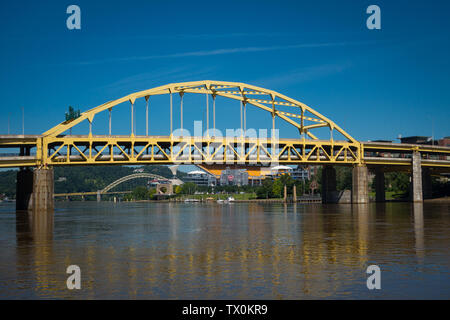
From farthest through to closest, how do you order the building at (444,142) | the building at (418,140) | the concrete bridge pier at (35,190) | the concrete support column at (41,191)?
the building at (444,142)
the building at (418,140)
the concrete bridge pier at (35,190)
the concrete support column at (41,191)

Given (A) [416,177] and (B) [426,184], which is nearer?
(A) [416,177]

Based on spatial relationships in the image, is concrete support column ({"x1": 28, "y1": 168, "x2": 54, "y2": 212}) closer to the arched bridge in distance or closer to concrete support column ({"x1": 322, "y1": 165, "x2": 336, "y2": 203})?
the arched bridge in distance

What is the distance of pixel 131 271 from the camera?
18.3 meters

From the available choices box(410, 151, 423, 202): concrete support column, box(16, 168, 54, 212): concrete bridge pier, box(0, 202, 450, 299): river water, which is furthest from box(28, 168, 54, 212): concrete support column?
box(410, 151, 423, 202): concrete support column

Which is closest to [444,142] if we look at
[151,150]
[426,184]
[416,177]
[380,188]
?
[426,184]

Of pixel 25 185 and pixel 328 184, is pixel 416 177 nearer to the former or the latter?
pixel 328 184

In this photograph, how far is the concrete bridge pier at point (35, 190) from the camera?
82812mm

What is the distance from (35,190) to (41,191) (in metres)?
1.10

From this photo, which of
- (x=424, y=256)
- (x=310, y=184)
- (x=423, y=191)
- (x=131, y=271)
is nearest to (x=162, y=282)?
(x=131, y=271)

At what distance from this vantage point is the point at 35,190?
8331 cm

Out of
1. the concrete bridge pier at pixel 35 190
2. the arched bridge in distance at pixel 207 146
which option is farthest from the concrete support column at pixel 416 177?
the concrete bridge pier at pixel 35 190

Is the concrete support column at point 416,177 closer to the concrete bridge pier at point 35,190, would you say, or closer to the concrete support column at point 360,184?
the concrete support column at point 360,184
